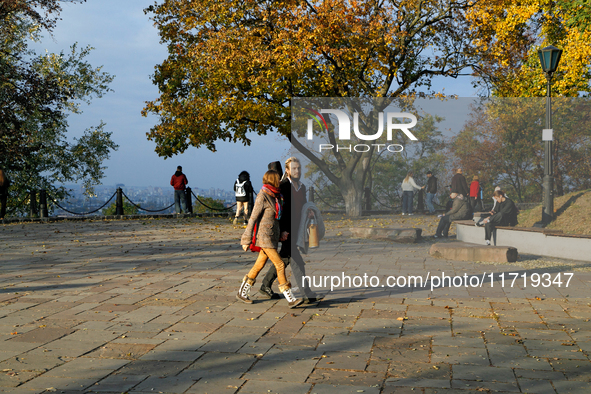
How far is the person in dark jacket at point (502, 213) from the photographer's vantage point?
8.15m

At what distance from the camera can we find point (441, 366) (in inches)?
169

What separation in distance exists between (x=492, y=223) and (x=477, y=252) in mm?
681

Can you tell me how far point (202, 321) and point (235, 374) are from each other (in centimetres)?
166

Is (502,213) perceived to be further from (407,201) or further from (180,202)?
(180,202)

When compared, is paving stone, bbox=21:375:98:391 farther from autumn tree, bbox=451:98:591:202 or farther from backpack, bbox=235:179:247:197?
backpack, bbox=235:179:247:197

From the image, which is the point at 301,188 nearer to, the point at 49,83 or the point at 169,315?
the point at 169,315

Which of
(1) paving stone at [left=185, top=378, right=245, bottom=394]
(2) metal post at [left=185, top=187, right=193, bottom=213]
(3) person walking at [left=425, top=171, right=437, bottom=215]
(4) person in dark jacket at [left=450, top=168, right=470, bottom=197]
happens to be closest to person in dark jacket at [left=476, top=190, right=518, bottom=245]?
(4) person in dark jacket at [left=450, top=168, right=470, bottom=197]

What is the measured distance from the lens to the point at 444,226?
33.1 ft

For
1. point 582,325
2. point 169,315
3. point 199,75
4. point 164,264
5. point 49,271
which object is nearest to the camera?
point 582,325

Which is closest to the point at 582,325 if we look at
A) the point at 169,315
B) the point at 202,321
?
the point at 202,321

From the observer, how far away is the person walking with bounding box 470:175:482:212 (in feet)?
26.1

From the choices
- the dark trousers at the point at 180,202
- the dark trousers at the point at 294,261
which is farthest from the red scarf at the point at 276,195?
the dark trousers at the point at 180,202

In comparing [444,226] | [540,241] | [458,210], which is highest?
[458,210]

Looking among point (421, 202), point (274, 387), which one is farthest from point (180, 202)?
point (274, 387)
